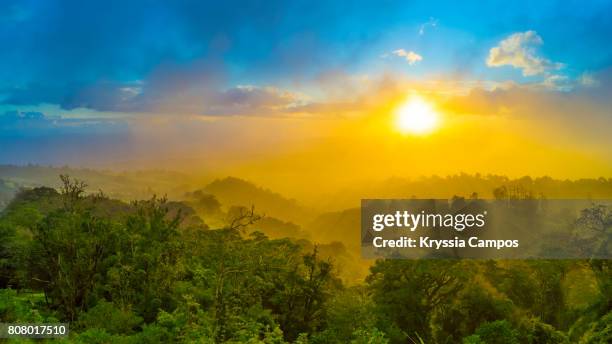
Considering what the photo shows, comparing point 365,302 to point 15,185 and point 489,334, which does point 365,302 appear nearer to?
point 489,334

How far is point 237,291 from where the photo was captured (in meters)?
20.8

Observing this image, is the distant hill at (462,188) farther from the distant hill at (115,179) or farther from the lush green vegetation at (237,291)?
the lush green vegetation at (237,291)

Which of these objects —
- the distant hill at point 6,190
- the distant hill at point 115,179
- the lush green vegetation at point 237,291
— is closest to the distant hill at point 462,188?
the distant hill at point 115,179

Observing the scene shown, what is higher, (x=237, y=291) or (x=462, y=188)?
(x=462, y=188)

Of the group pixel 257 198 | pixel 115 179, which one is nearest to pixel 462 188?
pixel 257 198

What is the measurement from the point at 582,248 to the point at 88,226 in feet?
134

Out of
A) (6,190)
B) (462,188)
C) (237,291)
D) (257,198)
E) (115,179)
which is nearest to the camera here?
(237,291)

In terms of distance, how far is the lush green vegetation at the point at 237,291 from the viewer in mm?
18375

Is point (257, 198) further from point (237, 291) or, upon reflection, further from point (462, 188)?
point (237, 291)

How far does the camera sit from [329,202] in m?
186

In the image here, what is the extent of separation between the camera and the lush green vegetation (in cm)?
1838

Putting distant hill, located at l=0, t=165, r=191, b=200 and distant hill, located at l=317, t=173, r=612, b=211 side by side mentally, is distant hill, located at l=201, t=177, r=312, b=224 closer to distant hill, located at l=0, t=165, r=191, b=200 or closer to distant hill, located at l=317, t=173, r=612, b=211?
distant hill, located at l=317, t=173, r=612, b=211

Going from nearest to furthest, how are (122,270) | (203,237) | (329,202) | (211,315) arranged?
(211,315)
(122,270)
(203,237)
(329,202)

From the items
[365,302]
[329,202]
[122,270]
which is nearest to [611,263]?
[365,302]
